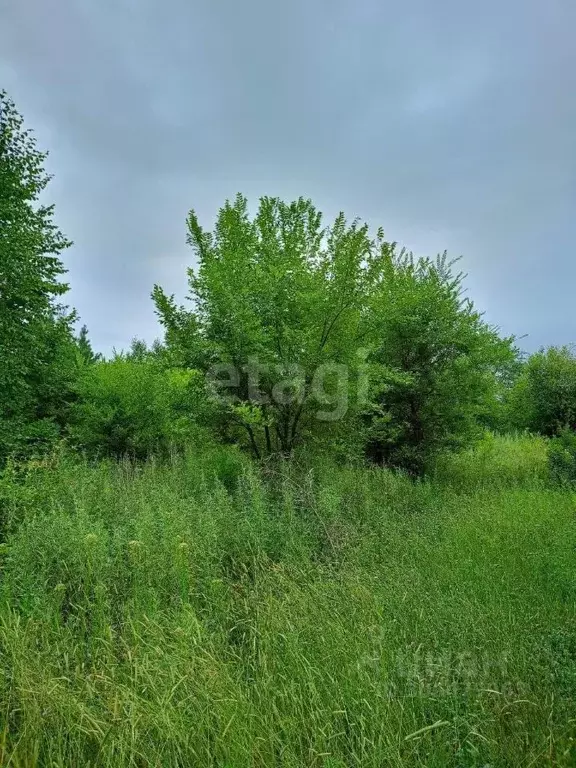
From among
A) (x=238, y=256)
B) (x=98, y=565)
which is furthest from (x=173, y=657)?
(x=238, y=256)

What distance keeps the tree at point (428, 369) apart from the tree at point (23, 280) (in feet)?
20.2

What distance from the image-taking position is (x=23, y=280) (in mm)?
7523

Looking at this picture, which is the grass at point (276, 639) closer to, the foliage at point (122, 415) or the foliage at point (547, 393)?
the foliage at point (122, 415)

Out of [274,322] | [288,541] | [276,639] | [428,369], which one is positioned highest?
[274,322]

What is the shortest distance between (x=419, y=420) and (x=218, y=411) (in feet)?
14.4

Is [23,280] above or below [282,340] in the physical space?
above

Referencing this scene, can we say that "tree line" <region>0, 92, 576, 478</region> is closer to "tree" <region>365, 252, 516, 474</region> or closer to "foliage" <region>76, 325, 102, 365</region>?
"tree" <region>365, 252, 516, 474</region>

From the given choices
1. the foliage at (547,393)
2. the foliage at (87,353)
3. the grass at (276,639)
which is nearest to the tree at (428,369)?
the grass at (276,639)

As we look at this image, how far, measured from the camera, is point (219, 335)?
6094 mm

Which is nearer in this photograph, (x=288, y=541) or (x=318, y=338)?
(x=288, y=541)

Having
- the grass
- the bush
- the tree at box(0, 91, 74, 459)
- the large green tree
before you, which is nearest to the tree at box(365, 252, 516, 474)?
the large green tree

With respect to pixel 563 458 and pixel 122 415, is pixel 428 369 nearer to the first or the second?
pixel 563 458

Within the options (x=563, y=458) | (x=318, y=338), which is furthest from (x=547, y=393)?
(x=318, y=338)

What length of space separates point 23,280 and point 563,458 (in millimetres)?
9566
